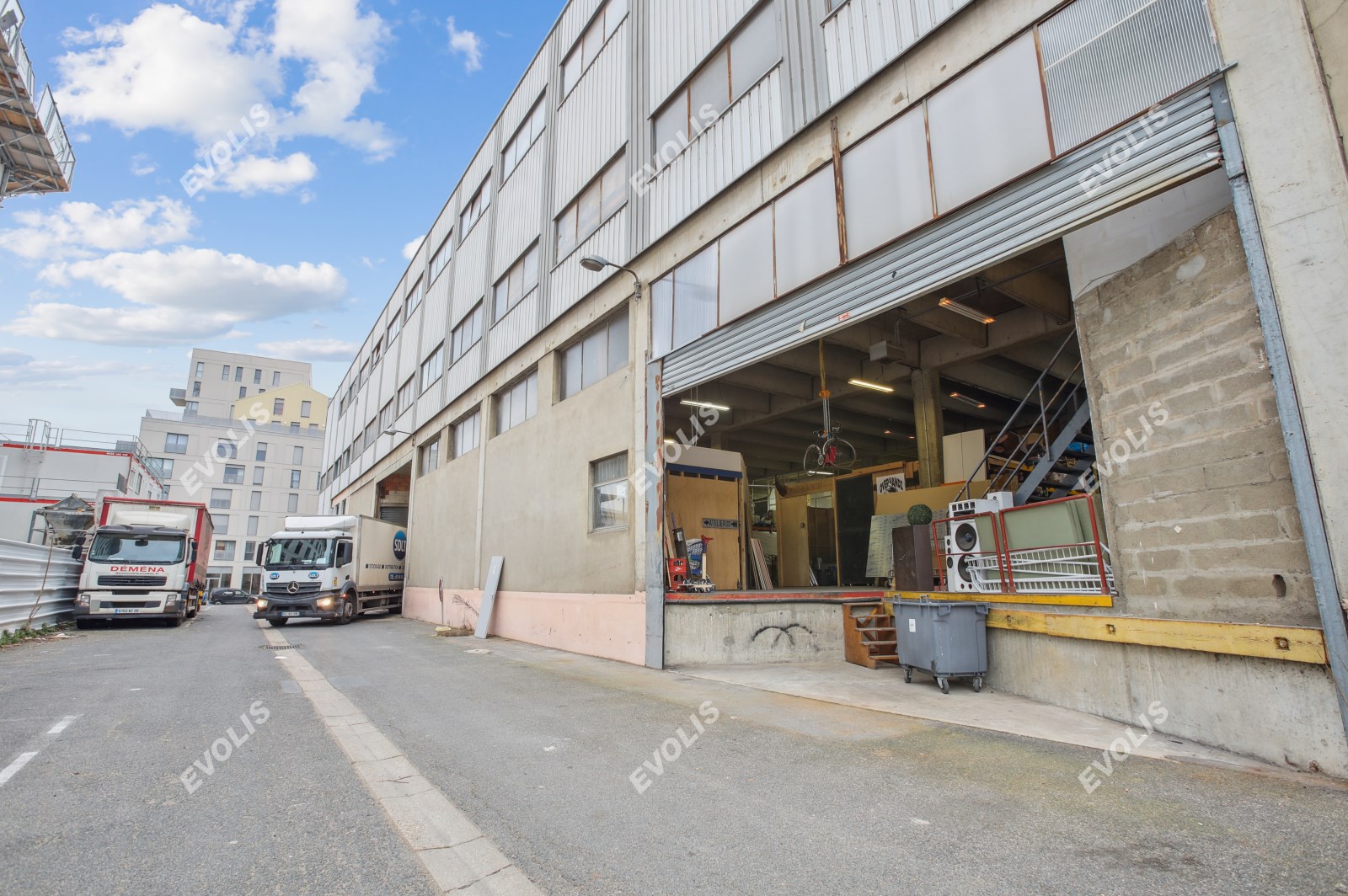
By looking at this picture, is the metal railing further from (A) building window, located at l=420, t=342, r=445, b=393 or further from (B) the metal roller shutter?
(B) the metal roller shutter

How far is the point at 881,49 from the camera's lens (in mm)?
8242

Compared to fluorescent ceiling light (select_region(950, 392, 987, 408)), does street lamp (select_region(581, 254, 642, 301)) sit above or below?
above

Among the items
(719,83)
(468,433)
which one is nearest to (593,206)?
(719,83)

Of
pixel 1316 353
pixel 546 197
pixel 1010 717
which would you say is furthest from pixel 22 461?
pixel 1316 353

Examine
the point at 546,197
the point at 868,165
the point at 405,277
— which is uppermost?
the point at 405,277

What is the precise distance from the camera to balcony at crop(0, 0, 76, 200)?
18.0 metres

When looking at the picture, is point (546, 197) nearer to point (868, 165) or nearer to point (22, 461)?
point (868, 165)

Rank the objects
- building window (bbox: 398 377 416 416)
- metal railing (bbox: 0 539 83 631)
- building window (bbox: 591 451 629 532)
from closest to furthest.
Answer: building window (bbox: 591 451 629 532) → metal railing (bbox: 0 539 83 631) → building window (bbox: 398 377 416 416)

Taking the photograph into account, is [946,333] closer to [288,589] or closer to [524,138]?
[524,138]

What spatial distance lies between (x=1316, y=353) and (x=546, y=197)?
15.5m

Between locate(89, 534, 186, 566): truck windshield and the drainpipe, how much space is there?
21.4m

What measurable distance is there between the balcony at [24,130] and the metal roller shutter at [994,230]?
2263 cm

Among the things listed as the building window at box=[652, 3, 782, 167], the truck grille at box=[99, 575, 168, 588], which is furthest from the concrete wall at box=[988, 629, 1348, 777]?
the truck grille at box=[99, 575, 168, 588]

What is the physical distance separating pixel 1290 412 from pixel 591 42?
15849mm
